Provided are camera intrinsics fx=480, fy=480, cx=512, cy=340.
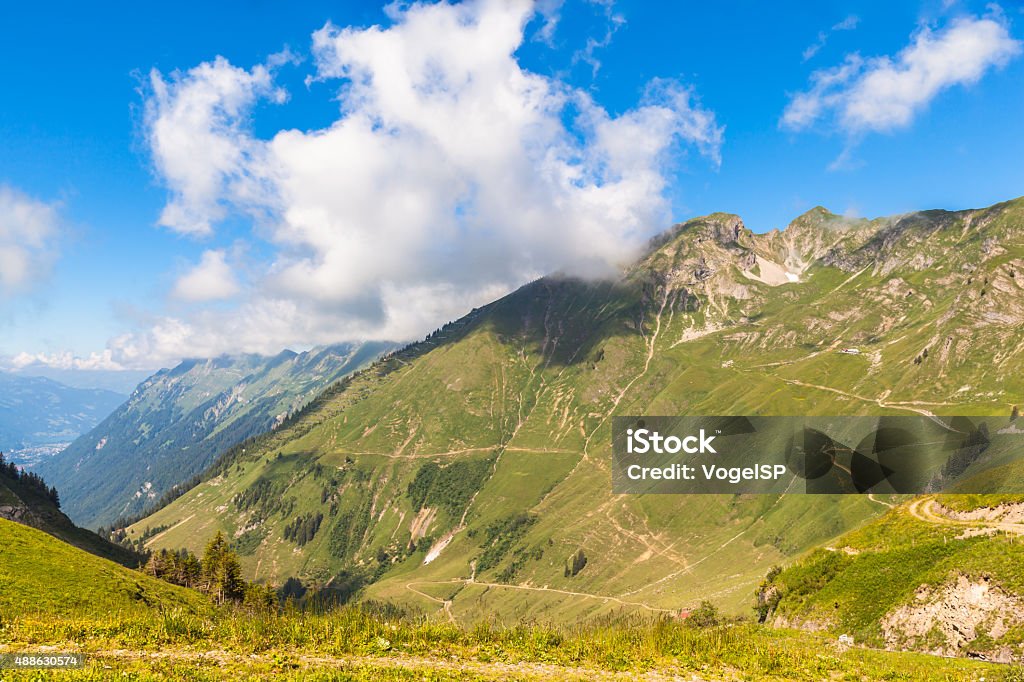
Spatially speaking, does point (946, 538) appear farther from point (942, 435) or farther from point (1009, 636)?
point (942, 435)

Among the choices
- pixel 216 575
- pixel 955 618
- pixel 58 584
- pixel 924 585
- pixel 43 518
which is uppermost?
pixel 58 584

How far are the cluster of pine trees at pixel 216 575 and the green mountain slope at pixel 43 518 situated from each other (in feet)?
181

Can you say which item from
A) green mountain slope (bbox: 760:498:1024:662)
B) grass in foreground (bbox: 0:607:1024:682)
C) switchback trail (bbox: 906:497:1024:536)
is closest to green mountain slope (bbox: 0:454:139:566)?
grass in foreground (bbox: 0:607:1024:682)

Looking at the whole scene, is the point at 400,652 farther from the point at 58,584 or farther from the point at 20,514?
the point at 20,514

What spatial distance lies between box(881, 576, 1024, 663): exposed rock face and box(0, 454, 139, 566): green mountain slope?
183 m

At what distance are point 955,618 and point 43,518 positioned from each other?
730 ft

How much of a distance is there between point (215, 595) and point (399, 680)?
4080 inches

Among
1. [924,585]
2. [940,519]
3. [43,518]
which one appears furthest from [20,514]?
[940,519]

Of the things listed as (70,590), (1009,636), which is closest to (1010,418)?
(1009,636)

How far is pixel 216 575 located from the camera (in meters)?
98.3

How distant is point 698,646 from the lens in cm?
2483

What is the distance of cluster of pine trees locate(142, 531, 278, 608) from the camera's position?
92.9 m

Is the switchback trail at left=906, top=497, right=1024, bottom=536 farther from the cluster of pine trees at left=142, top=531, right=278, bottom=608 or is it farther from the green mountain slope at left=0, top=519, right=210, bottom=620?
the cluster of pine trees at left=142, top=531, right=278, bottom=608

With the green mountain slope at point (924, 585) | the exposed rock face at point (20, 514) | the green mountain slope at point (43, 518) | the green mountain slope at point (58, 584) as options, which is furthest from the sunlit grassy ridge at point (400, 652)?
the exposed rock face at point (20, 514)
